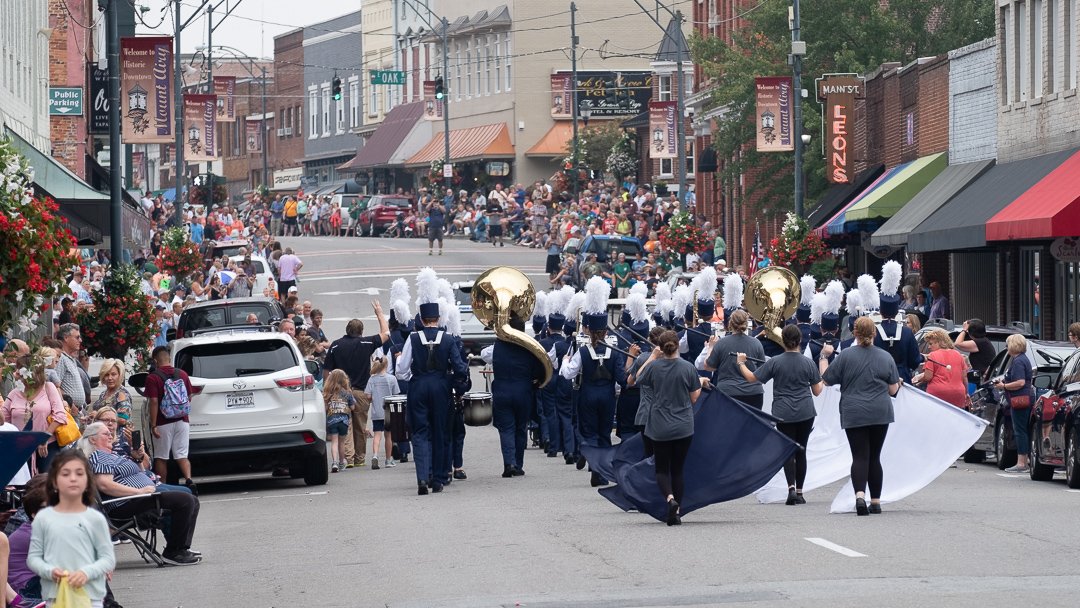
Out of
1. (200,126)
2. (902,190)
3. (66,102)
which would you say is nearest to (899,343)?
(902,190)

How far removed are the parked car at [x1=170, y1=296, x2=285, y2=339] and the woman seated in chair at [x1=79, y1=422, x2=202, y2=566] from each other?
13336 mm

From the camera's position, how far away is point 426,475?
19.0 meters

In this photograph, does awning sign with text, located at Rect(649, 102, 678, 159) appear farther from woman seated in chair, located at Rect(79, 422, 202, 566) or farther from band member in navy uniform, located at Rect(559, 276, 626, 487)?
woman seated in chair, located at Rect(79, 422, 202, 566)

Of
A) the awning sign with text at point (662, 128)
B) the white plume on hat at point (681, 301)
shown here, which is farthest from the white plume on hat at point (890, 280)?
the awning sign with text at point (662, 128)

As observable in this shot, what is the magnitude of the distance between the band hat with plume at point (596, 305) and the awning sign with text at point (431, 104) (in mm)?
62550

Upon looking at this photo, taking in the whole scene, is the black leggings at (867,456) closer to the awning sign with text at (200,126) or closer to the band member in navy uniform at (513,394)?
the band member in navy uniform at (513,394)

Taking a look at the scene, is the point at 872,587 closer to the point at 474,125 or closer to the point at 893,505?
the point at 893,505

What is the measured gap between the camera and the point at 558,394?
21.6 meters

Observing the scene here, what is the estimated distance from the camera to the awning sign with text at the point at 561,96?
79000mm

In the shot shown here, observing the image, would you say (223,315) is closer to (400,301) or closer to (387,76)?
(400,301)

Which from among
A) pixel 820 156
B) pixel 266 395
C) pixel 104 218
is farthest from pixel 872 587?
pixel 820 156

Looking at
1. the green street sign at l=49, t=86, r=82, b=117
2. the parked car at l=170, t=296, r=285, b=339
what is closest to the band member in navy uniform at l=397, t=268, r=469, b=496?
the parked car at l=170, t=296, r=285, b=339

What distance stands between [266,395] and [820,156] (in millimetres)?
28156

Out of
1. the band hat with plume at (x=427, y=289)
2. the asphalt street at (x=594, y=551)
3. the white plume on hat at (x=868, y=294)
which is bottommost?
the asphalt street at (x=594, y=551)
